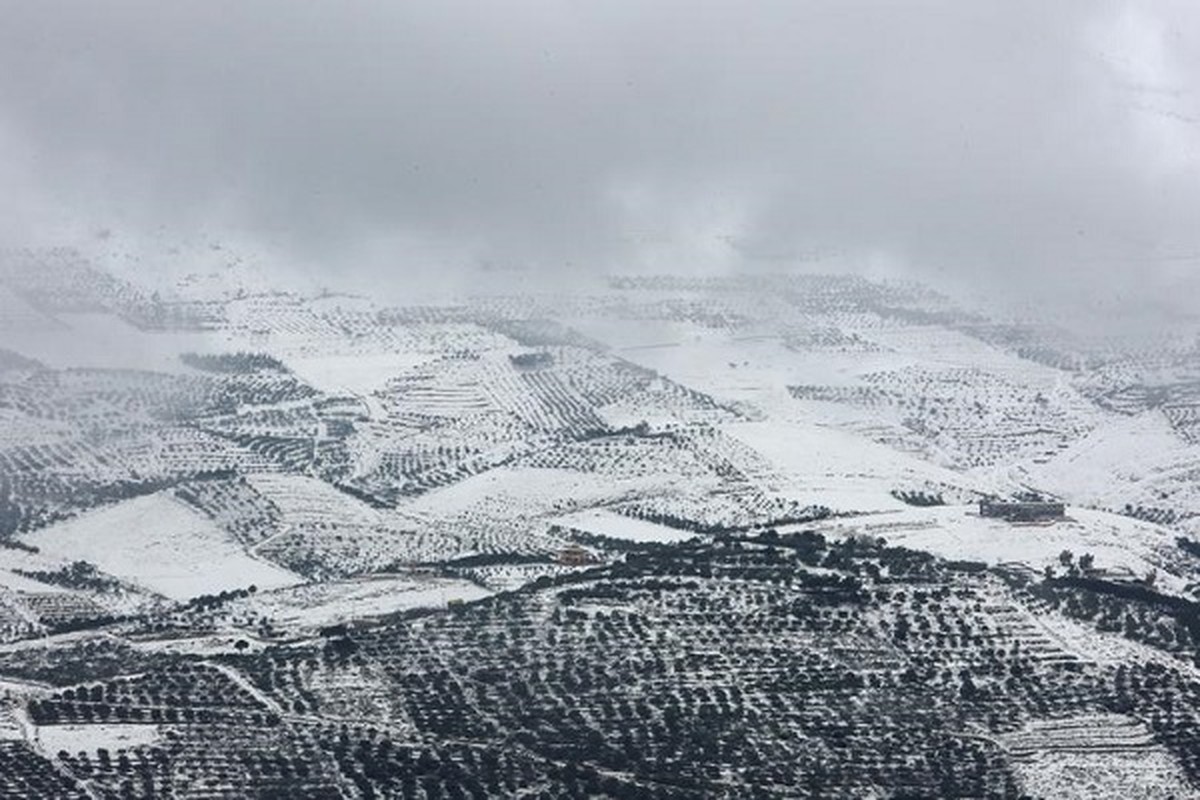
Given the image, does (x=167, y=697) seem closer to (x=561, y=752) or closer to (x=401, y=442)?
(x=561, y=752)

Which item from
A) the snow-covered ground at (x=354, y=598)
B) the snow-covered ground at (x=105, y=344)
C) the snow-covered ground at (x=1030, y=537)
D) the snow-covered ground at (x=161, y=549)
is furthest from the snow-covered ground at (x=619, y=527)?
the snow-covered ground at (x=105, y=344)

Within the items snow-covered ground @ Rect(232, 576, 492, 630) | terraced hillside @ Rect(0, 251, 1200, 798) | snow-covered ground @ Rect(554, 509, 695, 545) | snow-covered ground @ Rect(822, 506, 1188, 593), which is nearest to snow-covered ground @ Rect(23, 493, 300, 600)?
terraced hillside @ Rect(0, 251, 1200, 798)

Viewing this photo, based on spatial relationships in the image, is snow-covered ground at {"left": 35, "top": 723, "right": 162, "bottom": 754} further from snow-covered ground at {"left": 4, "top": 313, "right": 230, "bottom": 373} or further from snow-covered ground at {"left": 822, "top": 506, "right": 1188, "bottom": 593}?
snow-covered ground at {"left": 4, "top": 313, "right": 230, "bottom": 373}

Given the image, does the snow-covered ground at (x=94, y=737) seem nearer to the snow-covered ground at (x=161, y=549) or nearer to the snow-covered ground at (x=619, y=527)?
the snow-covered ground at (x=161, y=549)

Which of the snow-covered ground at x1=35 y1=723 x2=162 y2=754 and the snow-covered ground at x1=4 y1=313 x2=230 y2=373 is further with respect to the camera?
the snow-covered ground at x1=4 y1=313 x2=230 y2=373

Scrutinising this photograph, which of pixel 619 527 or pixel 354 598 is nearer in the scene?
pixel 354 598

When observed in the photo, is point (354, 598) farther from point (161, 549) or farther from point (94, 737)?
point (94, 737)

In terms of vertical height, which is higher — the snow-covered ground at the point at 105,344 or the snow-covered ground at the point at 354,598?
the snow-covered ground at the point at 105,344

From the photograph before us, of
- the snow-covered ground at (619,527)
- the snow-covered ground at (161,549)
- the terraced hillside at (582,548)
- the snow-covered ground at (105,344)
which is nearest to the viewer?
the terraced hillside at (582,548)

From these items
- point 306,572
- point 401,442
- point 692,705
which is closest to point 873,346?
point 401,442

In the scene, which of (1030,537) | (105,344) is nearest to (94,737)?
(1030,537)

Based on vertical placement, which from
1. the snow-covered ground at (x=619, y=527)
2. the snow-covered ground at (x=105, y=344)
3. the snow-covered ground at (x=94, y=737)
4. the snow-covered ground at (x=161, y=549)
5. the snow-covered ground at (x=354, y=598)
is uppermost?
the snow-covered ground at (x=105, y=344)
